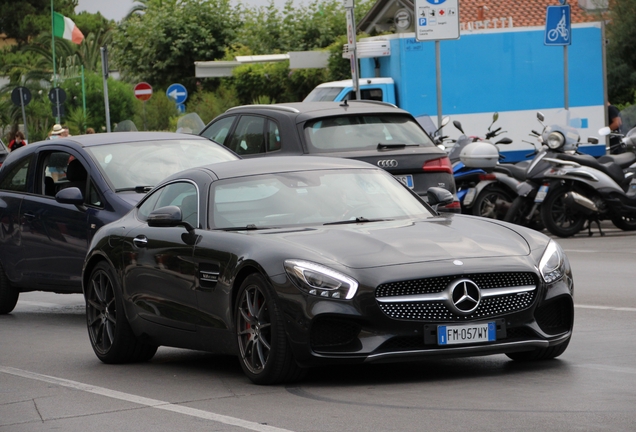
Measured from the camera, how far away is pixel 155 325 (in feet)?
30.1

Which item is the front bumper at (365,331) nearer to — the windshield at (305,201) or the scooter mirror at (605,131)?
the windshield at (305,201)

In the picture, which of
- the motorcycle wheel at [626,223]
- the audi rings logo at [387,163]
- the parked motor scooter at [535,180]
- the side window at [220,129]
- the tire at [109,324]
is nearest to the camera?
the tire at [109,324]

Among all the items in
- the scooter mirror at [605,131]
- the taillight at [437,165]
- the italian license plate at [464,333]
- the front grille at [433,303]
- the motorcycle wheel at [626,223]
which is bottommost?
the motorcycle wheel at [626,223]

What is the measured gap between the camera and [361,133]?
1528 cm

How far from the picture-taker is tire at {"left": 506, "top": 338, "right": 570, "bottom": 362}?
27.1ft

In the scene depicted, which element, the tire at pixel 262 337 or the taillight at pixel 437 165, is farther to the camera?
the taillight at pixel 437 165

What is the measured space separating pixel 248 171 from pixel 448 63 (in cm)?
1758

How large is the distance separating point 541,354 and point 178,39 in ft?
197

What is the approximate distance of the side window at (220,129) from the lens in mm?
16594

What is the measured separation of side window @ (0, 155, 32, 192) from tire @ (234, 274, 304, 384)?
5.71 m

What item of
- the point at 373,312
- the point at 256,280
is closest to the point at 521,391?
the point at 373,312

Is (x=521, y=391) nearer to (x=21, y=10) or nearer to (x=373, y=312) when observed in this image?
(x=373, y=312)

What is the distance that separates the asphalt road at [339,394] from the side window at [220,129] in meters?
6.32

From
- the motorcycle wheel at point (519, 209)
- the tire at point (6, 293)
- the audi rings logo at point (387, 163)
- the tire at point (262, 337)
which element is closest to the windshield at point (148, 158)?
the tire at point (6, 293)
